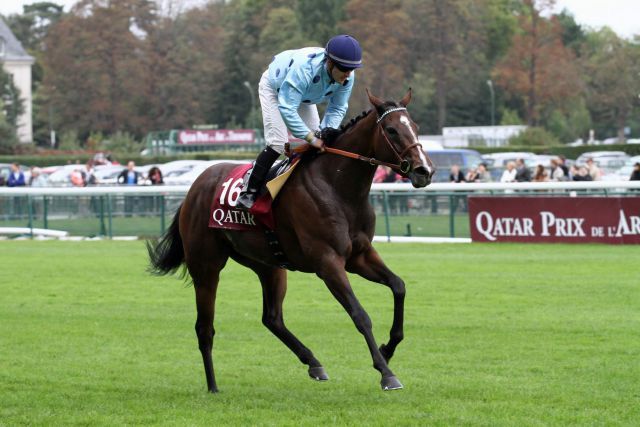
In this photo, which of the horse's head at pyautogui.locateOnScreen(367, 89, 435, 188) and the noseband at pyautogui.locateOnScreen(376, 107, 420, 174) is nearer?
the horse's head at pyautogui.locateOnScreen(367, 89, 435, 188)

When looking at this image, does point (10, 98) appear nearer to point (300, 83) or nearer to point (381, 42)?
point (381, 42)

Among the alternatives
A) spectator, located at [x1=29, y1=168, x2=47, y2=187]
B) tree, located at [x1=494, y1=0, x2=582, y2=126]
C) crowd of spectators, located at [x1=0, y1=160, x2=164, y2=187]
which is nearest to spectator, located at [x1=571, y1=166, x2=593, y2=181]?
crowd of spectators, located at [x1=0, y1=160, x2=164, y2=187]

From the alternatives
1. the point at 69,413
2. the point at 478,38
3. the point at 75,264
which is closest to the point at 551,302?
the point at 69,413

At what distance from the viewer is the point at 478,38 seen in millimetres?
83000

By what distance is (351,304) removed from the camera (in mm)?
7105

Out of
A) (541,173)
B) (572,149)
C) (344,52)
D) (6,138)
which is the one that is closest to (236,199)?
(344,52)

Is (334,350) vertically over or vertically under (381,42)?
under

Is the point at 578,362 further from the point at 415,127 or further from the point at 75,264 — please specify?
the point at 75,264

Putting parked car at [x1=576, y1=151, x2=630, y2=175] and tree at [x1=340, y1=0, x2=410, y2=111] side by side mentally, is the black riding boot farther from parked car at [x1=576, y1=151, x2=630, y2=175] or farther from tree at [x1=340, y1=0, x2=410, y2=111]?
tree at [x1=340, y1=0, x2=410, y2=111]

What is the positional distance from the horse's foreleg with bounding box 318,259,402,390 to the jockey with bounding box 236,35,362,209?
0.81 metres

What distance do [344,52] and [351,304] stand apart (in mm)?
1570

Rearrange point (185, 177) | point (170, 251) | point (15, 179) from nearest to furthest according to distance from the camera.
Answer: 1. point (170, 251)
2. point (15, 179)
3. point (185, 177)

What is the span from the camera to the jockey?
743cm

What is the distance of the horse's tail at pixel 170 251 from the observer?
880cm
